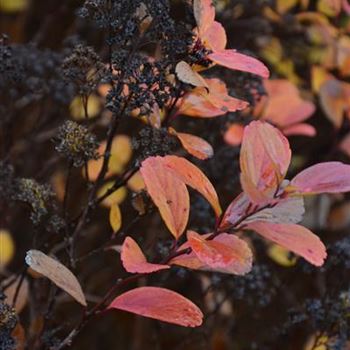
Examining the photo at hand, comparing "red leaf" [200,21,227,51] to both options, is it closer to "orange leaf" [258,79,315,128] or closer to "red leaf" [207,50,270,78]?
"red leaf" [207,50,270,78]

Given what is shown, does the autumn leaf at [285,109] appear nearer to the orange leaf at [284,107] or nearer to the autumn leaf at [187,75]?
the orange leaf at [284,107]

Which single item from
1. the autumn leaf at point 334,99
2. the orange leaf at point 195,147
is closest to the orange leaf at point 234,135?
the autumn leaf at point 334,99

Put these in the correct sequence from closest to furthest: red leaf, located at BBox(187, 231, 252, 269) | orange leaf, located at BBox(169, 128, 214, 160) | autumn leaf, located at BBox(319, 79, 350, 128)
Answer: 1. red leaf, located at BBox(187, 231, 252, 269)
2. orange leaf, located at BBox(169, 128, 214, 160)
3. autumn leaf, located at BBox(319, 79, 350, 128)

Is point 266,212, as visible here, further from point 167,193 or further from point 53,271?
point 53,271

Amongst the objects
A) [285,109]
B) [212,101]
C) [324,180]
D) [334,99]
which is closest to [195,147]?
[212,101]

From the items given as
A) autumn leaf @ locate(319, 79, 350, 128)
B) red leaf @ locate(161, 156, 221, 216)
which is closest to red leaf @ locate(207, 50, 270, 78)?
red leaf @ locate(161, 156, 221, 216)

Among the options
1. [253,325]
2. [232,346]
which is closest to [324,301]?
[232,346]

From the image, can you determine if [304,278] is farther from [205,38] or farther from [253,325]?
[205,38]
